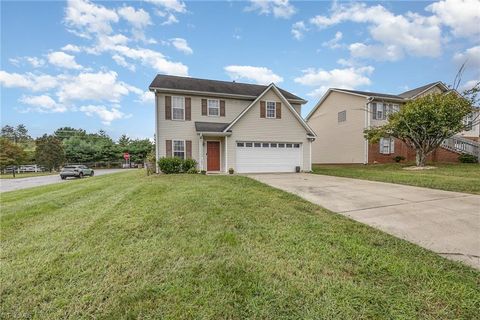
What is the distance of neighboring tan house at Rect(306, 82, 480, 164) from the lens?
18.9 meters

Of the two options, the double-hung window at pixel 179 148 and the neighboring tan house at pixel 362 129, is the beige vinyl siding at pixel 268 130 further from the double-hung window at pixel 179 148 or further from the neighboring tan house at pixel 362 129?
the neighboring tan house at pixel 362 129

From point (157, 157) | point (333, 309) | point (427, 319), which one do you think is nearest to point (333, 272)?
point (333, 309)

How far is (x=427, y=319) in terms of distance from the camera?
6.31ft

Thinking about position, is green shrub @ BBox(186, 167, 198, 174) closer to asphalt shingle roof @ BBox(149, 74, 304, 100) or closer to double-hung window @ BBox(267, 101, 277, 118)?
asphalt shingle roof @ BBox(149, 74, 304, 100)

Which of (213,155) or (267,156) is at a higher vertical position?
(213,155)

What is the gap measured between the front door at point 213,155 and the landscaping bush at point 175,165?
168 centimetres

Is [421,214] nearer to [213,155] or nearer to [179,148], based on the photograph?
[213,155]

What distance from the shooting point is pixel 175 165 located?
12.7 metres

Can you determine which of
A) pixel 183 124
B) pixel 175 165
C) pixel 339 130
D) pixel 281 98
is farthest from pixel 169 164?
pixel 339 130

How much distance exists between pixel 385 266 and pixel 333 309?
3.77 ft

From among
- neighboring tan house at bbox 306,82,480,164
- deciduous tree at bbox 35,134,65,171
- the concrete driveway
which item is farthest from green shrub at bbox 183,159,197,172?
deciduous tree at bbox 35,134,65,171

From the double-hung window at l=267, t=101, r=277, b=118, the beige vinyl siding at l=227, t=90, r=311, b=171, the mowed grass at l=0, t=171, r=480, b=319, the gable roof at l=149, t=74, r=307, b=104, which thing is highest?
the gable roof at l=149, t=74, r=307, b=104

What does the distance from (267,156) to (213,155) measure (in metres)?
3.54

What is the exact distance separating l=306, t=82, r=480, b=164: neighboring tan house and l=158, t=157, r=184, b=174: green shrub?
49.6ft
